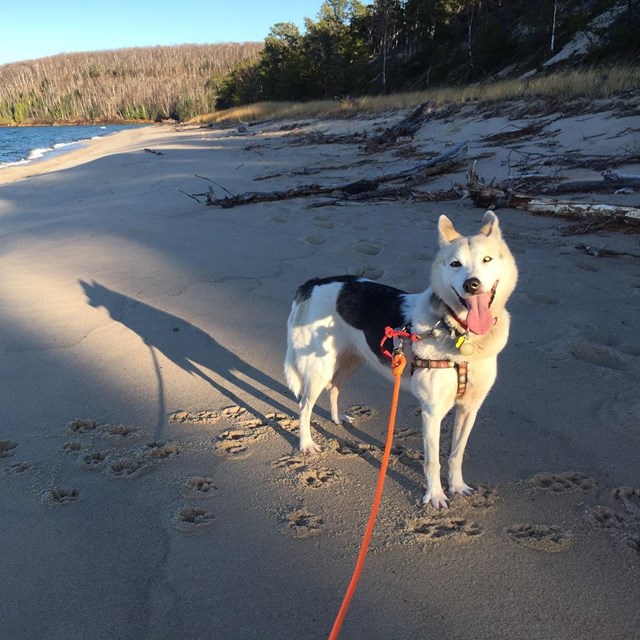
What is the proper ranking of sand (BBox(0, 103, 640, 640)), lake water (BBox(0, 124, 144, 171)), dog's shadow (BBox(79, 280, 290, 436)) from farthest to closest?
lake water (BBox(0, 124, 144, 171))
dog's shadow (BBox(79, 280, 290, 436))
sand (BBox(0, 103, 640, 640))

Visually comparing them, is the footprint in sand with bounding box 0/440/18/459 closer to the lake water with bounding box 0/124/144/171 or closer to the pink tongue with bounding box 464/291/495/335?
the pink tongue with bounding box 464/291/495/335

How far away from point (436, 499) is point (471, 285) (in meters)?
1.18

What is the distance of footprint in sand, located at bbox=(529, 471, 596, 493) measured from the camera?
2.64m

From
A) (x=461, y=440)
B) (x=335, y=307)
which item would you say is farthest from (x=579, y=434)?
(x=335, y=307)

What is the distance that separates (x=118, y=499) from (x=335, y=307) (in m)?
1.67

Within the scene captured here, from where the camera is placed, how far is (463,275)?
7.79 feet

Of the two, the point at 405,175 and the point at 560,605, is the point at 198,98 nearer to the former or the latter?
the point at 405,175

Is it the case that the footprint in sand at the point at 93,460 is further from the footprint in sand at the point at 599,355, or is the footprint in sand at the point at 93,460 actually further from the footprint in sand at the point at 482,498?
the footprint in sand at the point at 599,355

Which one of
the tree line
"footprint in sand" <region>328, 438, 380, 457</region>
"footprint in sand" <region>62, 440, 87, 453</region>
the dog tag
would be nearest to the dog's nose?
the dog tag

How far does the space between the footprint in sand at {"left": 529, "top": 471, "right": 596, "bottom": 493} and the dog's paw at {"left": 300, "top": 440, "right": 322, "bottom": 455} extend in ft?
4.19

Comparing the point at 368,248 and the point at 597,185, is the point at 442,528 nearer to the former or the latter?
the point at 368,248

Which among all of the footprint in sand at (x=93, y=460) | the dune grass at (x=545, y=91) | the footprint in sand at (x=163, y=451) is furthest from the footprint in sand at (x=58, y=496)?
the dune grass at (x=545, y=91)

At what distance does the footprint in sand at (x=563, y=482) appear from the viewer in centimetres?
264

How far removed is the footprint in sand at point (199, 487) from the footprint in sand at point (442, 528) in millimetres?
1103
